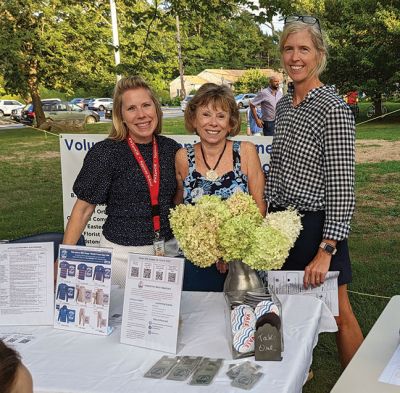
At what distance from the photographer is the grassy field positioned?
3.56 meters

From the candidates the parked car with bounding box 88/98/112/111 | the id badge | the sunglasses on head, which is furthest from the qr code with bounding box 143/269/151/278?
the parked car with bounding box 88/98/112/111

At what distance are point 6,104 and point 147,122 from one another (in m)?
32.7

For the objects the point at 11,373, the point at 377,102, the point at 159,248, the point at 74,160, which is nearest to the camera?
the point at 11,373

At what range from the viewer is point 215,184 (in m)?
2.11

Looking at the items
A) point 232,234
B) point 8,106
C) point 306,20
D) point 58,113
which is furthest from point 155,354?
point 8,106

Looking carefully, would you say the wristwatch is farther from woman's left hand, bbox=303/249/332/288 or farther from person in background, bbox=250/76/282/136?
person in background, bbox=250/76/282/136

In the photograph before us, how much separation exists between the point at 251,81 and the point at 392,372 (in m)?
43.5

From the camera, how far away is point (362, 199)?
721 cm

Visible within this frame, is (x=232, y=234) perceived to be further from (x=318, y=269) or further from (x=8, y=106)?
(x=8, y=106)

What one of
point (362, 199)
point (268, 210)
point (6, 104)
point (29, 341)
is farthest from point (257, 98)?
point (6, 104)

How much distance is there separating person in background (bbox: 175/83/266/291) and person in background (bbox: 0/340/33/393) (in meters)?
1.21

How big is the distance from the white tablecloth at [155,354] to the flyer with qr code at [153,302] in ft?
0.13

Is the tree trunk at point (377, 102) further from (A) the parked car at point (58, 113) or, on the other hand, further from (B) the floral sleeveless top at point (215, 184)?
(B) the floral sleeveless top at point (215, 184)

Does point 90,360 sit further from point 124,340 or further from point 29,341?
point 29,341
